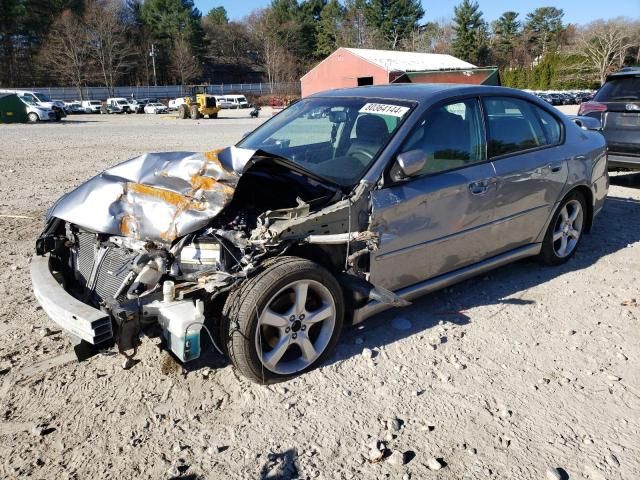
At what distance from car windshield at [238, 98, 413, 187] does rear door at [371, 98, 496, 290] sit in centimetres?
22

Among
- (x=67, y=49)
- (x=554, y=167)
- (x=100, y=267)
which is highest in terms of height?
(x=67, y=49)

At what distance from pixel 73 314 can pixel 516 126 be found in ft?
12.2

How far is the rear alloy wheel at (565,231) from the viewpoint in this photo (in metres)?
4.94

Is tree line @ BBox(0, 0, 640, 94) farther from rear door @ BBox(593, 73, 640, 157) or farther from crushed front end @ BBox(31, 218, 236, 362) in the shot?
crushed front end @ BBox(31, 218, 236, 362)

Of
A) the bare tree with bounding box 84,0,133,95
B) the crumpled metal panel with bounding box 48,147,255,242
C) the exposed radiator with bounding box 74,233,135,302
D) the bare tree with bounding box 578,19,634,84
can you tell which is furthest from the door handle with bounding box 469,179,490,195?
the bare tree with bounding box 578,19,634,84

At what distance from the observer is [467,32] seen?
278 feet

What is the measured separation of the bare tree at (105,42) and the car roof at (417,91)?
71018 mm

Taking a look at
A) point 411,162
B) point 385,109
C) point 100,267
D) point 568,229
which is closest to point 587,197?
point 568,229

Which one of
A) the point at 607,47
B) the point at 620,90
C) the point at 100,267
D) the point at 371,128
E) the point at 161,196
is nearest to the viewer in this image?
the point at 161,196

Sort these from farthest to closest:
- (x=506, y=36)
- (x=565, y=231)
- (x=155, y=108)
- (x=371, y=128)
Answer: (x=506, y=36), (x=155, y=108), (x=565, y=231), (x=371, y=128)

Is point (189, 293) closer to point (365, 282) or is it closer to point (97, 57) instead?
point (365, 282)

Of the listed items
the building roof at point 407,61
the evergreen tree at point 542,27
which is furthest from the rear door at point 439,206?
the evergreen tree at point 542,27

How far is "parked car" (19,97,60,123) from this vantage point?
32.7m

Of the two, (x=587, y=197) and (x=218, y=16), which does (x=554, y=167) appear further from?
(x=218, y=16)
